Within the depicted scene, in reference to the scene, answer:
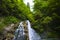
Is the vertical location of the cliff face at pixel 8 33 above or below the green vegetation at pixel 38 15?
below

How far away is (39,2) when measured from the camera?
887 inches

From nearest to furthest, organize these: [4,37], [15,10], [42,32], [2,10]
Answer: [4,37] → [42,32] → [2,10] → [15,10]

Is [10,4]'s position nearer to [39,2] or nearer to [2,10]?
[2,10]

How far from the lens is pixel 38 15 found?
2088 cm

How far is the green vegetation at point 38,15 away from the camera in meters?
15.1

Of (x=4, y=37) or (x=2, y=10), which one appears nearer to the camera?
(x=4, y=37)

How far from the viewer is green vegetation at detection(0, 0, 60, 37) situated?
15102mm

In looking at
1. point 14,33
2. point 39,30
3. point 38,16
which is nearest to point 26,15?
point 38,16

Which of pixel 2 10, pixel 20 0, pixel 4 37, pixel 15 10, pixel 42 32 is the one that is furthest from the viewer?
pixel 20 0

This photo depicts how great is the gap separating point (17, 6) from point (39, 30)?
4207mm

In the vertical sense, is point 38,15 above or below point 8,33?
above

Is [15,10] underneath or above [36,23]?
above

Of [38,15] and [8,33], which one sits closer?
[8,33]

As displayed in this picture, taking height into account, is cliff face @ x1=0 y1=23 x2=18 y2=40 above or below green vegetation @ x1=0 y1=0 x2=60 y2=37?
below
